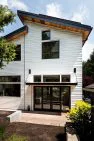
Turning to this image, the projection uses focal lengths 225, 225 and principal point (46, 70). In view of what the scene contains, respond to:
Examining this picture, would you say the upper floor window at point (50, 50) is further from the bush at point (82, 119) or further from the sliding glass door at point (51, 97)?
the bush at point (82, 119)

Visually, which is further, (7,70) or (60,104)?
(7,70)

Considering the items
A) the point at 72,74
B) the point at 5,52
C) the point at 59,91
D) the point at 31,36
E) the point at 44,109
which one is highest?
the point at 31,36

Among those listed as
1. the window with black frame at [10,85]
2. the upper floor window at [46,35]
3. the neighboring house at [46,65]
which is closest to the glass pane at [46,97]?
the neighboring house at [46,65]

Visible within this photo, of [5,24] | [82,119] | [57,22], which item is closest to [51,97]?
[57,22]

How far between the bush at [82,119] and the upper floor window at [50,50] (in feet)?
29.5

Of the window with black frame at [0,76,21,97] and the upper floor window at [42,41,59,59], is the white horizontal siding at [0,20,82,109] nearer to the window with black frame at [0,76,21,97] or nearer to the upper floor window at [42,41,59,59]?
the upper floor window at [42,41,59,59]

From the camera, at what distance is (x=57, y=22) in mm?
19000

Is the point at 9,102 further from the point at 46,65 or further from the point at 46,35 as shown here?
the point at 46,35

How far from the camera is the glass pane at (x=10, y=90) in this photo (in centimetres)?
2062

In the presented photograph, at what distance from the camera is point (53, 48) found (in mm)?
19750

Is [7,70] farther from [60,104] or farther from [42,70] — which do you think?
[60,104]

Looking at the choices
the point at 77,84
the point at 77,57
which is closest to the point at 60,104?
the point at 77,84

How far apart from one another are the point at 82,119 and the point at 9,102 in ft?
37.1

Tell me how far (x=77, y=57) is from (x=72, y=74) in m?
1.49
